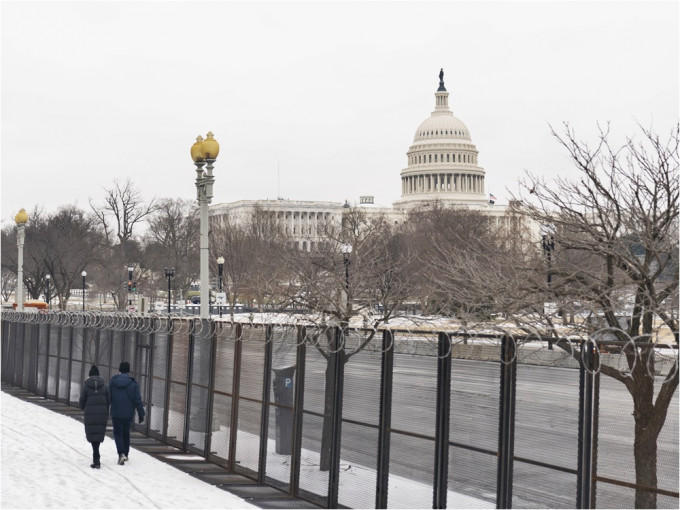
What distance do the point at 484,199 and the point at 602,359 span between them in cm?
18076

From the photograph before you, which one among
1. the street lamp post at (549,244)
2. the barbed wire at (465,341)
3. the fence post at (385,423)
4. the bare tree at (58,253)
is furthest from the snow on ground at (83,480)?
the bare tree at (58,253)

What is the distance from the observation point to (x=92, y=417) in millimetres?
14336

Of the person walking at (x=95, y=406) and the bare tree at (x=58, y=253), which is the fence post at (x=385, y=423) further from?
the bare tree at (x=58, y=253)

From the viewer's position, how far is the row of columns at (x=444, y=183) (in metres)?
190

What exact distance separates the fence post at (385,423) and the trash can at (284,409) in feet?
7.51

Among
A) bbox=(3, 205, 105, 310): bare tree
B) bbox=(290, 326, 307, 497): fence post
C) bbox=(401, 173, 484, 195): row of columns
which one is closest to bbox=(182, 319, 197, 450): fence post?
bbox=(290, 326, 307, 497): fence post

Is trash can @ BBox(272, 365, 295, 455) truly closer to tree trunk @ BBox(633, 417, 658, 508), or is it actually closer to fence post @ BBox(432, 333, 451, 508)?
fence post @ BBox(432, 333, 451, 508)

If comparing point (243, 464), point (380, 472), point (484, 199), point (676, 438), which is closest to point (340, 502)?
point (380, 472)

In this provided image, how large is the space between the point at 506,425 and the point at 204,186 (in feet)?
35.1

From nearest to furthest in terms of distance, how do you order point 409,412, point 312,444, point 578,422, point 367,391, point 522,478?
point 578,422, point 522,478, point 409,412, point 367,391, point 312,444

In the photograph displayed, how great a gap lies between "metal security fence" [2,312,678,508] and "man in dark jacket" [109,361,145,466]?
4.89ft

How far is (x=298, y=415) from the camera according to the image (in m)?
13.3

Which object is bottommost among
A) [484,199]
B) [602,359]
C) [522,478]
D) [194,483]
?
[194,483]

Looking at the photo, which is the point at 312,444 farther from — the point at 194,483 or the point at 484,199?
the point at 484,199
